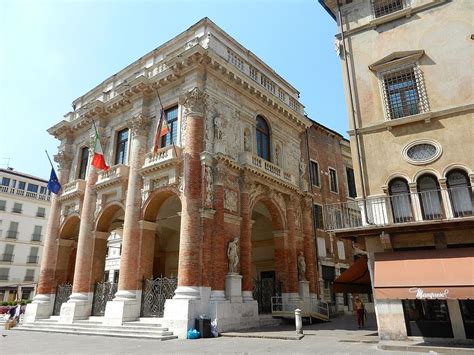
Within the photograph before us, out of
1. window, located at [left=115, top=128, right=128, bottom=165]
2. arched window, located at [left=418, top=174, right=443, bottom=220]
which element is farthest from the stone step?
arched window, located at [left=418, top=174, right=443, bottom=220]

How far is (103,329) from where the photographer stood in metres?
15.7

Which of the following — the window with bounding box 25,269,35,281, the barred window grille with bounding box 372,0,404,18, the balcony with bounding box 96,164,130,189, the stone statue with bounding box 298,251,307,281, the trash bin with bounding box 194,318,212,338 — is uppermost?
the barred window grille with bounding box 372,0,404,18

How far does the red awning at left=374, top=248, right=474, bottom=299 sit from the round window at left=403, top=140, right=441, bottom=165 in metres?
2.96

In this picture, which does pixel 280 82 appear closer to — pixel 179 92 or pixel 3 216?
pixel 179 92

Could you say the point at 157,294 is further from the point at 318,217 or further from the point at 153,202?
the point at 318,217

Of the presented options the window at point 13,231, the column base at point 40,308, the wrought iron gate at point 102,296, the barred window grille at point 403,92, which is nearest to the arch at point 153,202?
the wrought iron gate at point 102,296

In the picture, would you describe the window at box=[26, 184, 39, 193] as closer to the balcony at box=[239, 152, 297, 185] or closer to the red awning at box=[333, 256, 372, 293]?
the balcony at box=[239, 152, 297, 185]

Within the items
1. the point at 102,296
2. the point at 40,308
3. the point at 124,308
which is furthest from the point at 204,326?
the point at 40,308

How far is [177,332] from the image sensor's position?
13.8 m

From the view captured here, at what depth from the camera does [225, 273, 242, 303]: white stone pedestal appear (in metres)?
15.8

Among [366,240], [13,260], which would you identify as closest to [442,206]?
[366,240]

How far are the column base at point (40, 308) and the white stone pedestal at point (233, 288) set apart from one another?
1245cm

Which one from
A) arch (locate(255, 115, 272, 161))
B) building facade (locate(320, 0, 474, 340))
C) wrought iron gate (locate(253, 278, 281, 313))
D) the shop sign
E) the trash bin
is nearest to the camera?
the shop sign

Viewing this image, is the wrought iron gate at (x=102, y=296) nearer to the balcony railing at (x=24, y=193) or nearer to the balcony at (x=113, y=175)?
the balcony at (x=113, y=175)
